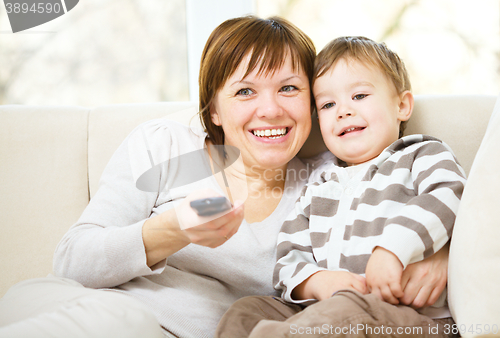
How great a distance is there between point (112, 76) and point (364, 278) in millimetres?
1499

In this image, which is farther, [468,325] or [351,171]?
[351,171]

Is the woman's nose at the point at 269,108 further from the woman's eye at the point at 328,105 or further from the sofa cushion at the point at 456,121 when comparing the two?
the sofa cushion at the point at 456,121

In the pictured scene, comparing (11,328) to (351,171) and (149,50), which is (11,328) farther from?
(149,50)

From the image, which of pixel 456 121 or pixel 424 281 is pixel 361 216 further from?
pixel 456 121

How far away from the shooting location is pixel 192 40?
76.2 inches

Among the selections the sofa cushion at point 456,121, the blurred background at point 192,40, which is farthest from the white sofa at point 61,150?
the blurred background at point 192,40

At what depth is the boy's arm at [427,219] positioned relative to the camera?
80 cm

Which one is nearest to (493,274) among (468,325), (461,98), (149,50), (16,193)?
(468,325)

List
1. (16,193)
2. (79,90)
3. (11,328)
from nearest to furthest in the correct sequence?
(11,328), (16,193), (79,90)

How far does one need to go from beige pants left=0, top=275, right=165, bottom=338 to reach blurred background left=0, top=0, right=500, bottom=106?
1.34 meters

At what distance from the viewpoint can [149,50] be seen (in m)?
1.93

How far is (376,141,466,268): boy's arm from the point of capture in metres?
0.80

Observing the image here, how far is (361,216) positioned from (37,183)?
972 millimetres

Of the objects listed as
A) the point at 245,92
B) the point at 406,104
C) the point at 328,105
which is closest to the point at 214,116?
the point at 245,92
